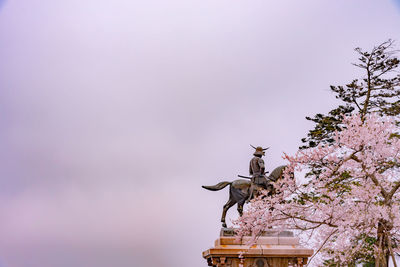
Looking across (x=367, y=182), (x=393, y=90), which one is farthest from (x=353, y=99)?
(x=367, y=182)

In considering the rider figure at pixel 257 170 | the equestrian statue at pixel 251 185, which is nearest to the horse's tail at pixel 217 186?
the equestrian statue at pixel 251 185

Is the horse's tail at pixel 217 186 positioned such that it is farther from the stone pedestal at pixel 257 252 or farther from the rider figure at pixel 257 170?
the stone pedestal at pixel 257 252

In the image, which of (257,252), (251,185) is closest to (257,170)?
(251,185)

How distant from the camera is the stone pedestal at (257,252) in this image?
13.6m

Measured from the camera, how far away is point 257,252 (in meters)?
13.6

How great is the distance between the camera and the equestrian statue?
48.5 feet

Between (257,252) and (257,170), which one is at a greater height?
(257,170)

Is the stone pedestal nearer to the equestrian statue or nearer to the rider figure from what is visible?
the equestrian statue

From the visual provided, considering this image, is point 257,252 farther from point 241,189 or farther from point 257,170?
point 257,170

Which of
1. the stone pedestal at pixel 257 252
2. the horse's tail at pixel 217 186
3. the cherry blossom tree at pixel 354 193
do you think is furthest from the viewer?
the horse's tail at pixel 217 186

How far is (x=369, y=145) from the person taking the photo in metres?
11.5

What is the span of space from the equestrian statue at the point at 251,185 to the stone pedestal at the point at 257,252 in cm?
79

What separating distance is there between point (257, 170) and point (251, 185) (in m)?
0.47

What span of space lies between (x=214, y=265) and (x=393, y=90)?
13.5 meters
